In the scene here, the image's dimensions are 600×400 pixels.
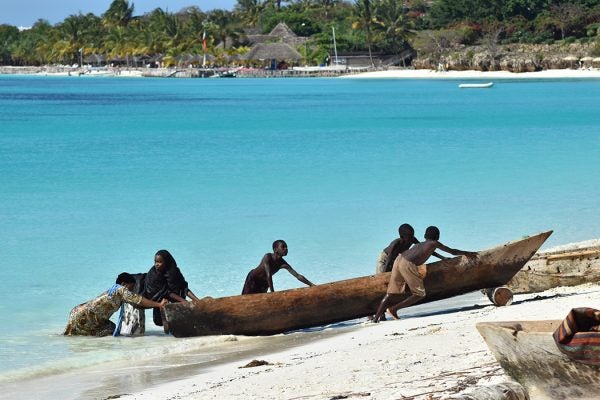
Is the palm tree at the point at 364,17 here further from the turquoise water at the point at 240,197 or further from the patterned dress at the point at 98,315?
the patterned dress at the point at 98,315

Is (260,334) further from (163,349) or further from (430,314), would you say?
(430,314)

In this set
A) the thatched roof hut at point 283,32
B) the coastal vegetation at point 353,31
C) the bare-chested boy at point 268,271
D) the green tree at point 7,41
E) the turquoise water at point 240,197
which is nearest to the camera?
the bare-chested boy at point 268,271

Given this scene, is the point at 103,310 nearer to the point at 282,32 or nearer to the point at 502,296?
the point at 502,296

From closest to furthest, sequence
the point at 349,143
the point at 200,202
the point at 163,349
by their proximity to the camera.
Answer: the point at 163,349, the point at 200,202, the point at 349,143

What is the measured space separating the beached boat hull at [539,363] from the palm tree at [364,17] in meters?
111

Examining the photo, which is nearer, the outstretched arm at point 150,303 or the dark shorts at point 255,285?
the outstretched arm at point 150,303

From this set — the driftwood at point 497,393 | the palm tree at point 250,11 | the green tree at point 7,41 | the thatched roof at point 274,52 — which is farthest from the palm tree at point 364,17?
the driftwood at point 497,393

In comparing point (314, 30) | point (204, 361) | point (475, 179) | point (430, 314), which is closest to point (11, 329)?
point (204, 361)

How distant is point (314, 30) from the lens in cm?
13212

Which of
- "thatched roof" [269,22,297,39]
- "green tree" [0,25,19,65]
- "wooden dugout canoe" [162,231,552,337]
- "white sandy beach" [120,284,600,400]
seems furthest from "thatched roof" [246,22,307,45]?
"white sandy beach" [120,284,600,400]

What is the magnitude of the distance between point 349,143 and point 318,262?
24.2 meters

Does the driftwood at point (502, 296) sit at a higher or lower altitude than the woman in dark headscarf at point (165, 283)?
lower

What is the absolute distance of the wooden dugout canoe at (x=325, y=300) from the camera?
962 centimetres

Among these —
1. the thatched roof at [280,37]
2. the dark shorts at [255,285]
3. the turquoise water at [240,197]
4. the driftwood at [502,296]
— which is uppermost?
the thatched roof at [280,37]
